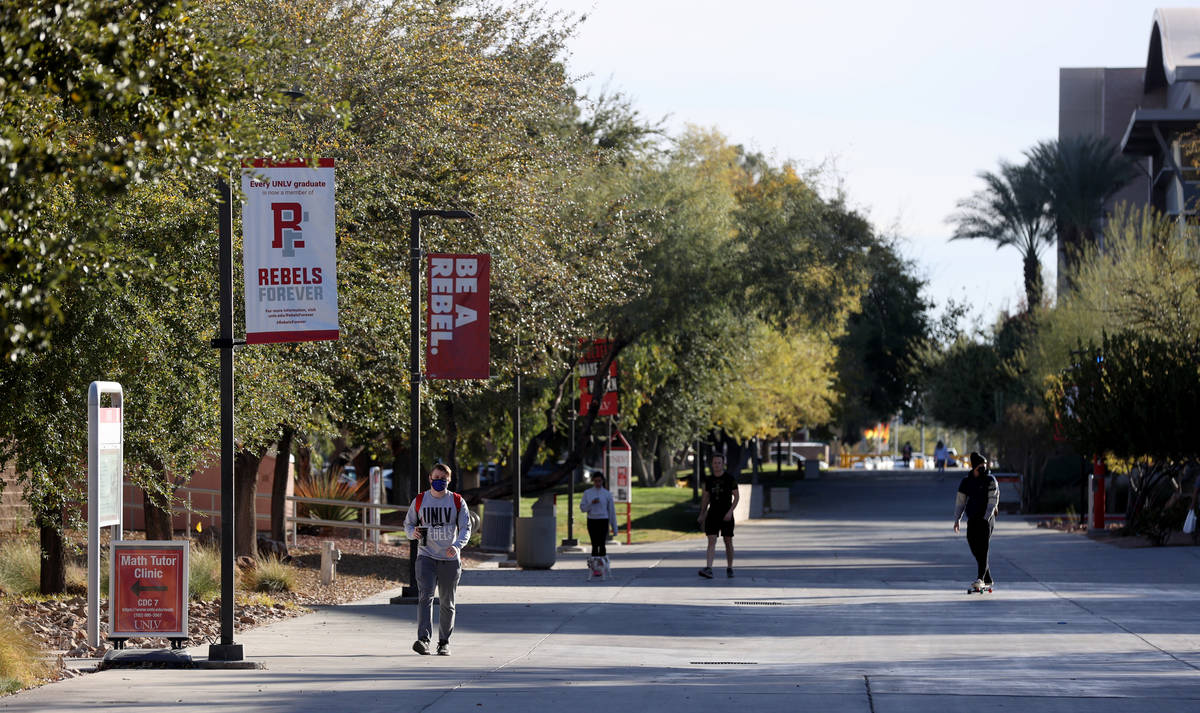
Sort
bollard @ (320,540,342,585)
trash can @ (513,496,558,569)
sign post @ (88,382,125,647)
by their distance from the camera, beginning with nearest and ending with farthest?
1. sign post @ (88,382,125,647)
2. bollard @ (320,540,342,585)
3. trash can @ (513,496,558,569)

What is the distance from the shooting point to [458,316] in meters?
20.8

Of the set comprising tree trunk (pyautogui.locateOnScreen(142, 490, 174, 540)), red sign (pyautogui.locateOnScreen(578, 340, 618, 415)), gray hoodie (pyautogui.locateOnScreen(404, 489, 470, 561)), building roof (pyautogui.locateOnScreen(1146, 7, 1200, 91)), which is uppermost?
building roof (pyautogui.locateOnScreen(1146, 7, 1200, 91))

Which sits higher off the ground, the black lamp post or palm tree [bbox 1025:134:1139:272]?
palm tree [bbox 1025:134:1139:272]

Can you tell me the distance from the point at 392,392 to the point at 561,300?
3378mm

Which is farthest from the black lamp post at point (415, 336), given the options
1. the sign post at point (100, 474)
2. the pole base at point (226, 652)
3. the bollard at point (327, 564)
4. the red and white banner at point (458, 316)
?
the pole base at point (226, 652)

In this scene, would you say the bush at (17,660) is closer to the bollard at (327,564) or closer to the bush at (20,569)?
the bush at (20,569)

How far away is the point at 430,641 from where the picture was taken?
14.7m

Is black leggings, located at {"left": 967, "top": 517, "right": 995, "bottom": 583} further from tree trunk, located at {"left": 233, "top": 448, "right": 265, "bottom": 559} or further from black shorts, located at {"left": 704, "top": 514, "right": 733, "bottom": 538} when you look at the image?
tree trunk, located at {"left": 233, "top": 448, "right": 265, "bottom": 559}

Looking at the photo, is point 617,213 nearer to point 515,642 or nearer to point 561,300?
point 561,300

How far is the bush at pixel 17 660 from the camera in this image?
11.7 meters

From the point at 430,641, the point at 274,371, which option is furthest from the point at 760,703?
the point at 274,371

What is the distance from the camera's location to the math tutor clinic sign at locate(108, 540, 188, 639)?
13477mm

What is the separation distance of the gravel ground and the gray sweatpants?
2.49 meters

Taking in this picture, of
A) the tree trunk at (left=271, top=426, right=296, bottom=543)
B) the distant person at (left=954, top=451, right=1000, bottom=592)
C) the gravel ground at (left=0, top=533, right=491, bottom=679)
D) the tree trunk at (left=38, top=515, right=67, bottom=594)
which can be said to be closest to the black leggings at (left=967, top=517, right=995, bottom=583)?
the distant person at (left=954, top=451, right=1000, bottom=592)
